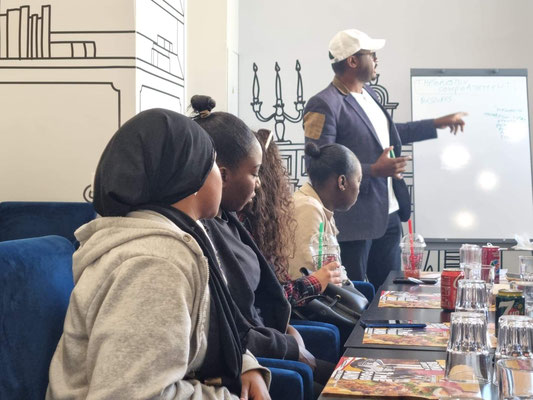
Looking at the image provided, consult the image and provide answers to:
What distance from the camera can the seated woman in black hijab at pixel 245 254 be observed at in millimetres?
2021

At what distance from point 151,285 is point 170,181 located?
0.80 ft

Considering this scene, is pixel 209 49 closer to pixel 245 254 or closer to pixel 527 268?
pixel 527 268

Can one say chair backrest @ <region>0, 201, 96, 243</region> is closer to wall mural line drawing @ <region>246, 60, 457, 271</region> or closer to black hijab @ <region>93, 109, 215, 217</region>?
black hijab @ <region>93, 109, 215, 217</region>

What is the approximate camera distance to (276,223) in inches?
102

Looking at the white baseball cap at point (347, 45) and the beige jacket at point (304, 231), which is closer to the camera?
the beige jacket at point (304, 231)

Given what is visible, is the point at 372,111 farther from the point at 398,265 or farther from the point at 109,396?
the point at 109,396

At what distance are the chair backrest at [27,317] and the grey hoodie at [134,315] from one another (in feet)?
0.11

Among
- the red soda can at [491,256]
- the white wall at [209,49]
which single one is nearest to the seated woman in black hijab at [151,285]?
the red soda can at [491,256]

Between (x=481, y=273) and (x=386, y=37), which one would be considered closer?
(x=481, y=273)

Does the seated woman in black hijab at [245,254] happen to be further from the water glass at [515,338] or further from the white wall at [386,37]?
the white wall at [386,37]

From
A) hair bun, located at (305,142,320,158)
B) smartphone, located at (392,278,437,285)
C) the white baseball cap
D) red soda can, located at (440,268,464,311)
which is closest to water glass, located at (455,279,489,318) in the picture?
red soda can, located at (440,268,464,311)

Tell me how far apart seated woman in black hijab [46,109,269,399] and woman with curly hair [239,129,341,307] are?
95cm

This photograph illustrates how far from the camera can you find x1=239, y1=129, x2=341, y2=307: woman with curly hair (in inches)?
101

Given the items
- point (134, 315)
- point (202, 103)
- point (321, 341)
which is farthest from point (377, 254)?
point (134, 315)
